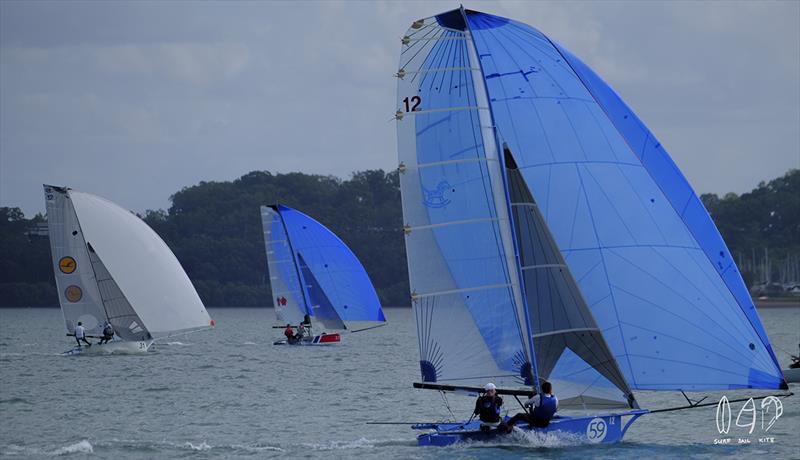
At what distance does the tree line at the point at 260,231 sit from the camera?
5241 inches

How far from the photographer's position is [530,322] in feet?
68.6

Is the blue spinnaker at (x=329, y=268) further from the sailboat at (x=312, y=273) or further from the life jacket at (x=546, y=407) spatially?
the life jacket at (x=546, y=407)

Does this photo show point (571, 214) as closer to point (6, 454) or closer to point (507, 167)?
point (507, 167)

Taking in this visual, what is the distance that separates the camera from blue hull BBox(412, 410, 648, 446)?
20.3 m

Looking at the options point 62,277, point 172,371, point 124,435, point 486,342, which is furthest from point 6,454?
point 62,277

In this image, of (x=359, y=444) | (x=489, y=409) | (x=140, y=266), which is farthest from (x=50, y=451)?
(x=140, y=266)

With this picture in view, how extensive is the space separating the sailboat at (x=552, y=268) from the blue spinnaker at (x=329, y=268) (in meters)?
30.8

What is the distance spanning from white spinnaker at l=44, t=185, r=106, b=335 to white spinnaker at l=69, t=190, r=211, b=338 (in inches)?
21.6

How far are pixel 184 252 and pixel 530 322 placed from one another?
115060 millimetres

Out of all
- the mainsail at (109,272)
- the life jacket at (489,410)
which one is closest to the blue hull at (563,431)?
the life jacket at (489,410)

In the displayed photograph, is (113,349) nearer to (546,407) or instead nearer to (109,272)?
(109,272)

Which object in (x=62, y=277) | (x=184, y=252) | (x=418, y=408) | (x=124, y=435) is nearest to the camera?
(x=124, y=435)
